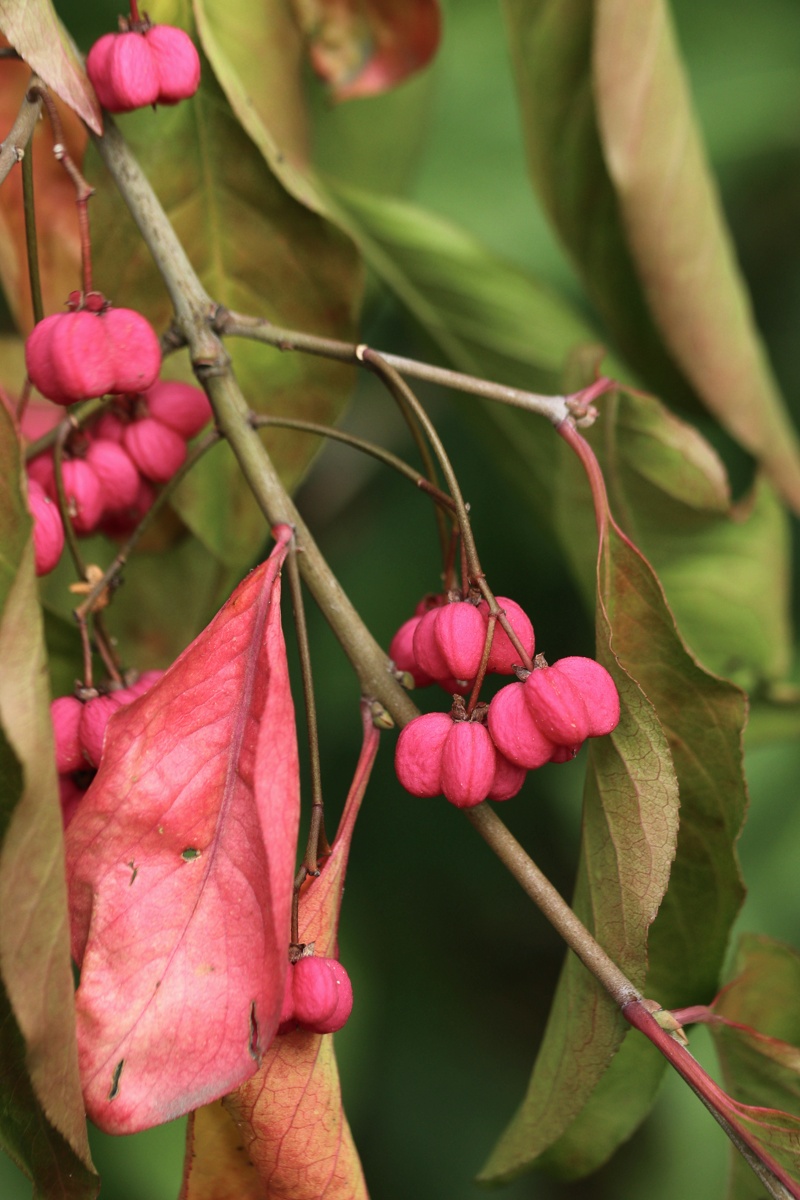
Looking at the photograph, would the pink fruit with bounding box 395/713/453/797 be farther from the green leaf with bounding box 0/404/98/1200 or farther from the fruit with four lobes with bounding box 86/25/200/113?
the fruit with four lobes with bounding box 86/25/200/113

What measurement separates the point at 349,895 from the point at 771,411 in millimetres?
614

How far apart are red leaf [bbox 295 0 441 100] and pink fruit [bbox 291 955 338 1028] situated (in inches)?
24.7

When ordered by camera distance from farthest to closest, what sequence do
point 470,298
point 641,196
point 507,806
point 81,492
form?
point 507,806, point 470,298, point 641,196, point 81,492

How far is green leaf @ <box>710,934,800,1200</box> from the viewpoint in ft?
1.58

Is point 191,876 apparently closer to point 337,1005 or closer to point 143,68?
point 337,1005

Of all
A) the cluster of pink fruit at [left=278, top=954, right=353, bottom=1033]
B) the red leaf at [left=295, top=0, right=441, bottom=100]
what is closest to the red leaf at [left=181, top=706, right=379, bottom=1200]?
the cluster of pink fruit at [left=278, top=954, right=353, bottom=1033]

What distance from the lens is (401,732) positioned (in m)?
0.54

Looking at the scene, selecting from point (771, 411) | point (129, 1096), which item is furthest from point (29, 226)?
point (771, 411)

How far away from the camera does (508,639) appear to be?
54 cm

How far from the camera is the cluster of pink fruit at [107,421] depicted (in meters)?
0.53

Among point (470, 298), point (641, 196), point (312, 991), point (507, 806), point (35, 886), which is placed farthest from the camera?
A: point (507, 806)

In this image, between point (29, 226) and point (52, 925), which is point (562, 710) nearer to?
point (52, 925)

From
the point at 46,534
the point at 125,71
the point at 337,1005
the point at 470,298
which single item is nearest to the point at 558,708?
the point at 337,1005

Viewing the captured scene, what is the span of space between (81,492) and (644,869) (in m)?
0.36
